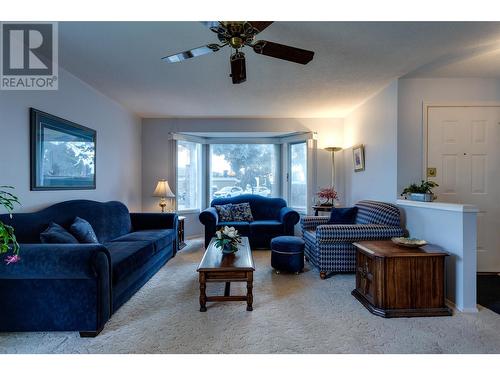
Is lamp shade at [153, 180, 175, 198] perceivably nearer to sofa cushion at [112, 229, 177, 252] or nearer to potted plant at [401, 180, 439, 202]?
sofa cushion at [112, 229, 177, 252]

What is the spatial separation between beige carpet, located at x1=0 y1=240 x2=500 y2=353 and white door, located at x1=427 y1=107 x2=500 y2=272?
1382 mm

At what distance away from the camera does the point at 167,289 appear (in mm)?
2832

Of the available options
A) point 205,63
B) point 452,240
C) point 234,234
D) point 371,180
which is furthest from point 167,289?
point 371,180

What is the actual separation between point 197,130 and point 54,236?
338 centimetres

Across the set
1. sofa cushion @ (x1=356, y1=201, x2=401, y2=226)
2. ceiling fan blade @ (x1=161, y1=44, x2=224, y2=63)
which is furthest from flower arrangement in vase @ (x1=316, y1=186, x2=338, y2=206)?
ceiling fan blade @ (x1=161, y1=44, x2=224, y2=63)

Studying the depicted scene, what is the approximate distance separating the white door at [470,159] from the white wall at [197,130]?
199cm

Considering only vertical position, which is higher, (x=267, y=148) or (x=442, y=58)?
(x=442, y=58)

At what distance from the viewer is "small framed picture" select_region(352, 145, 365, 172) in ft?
13.8

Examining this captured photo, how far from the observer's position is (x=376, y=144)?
12.4ft

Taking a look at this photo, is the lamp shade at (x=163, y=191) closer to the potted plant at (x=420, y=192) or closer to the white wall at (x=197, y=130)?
the white wall at (x=197, y=130)

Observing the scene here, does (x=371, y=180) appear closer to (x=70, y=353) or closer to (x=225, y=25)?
(x=225, y=25)

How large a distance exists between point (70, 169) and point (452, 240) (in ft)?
13.6

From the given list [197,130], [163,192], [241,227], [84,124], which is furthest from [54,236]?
[197,130]

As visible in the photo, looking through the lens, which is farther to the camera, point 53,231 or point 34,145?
point 34,145
